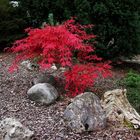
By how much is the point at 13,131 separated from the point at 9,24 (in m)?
4.50

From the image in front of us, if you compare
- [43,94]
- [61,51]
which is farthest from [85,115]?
[61,51]

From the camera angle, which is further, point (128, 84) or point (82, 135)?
point (128, 84)

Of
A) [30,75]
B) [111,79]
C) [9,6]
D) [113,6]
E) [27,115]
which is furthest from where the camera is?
[9,6]

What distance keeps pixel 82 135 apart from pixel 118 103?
80cm

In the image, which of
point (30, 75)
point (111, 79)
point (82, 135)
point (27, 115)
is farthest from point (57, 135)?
point (111, 79)

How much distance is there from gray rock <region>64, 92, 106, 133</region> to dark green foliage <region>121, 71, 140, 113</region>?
1.21 m

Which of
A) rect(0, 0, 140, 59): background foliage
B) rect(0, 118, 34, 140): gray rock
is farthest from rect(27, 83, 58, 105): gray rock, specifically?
rect(0, 0, 140, 59): background foliage

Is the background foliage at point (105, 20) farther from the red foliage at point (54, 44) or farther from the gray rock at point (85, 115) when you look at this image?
the gray rock at point (85, 115)

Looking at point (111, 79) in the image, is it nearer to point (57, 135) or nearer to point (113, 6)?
point (113, 6)

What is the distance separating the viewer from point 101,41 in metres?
8.13

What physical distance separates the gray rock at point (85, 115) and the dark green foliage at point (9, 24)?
13.3ft

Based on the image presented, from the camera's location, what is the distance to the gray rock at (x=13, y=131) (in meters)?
4.43

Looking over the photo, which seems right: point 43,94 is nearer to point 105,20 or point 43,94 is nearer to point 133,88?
point 133,88

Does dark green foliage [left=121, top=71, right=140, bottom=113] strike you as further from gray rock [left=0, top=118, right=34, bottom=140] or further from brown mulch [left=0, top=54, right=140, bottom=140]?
gray rock [left=0, top=118, right=34, bottom=140]
